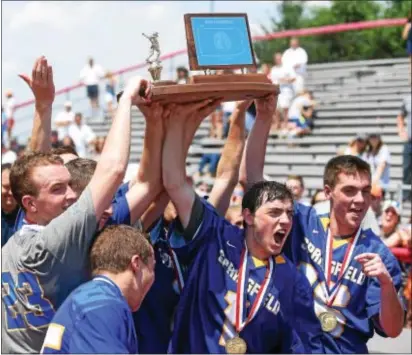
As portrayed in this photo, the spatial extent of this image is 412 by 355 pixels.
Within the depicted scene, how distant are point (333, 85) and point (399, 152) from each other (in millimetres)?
7430

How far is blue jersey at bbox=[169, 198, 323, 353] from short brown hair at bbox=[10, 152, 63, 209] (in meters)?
0.87

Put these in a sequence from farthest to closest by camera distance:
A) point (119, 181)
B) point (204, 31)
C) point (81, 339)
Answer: point (204, 31)
point (119, 181)
point (81, 339)

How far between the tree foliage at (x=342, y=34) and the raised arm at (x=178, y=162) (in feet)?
68.6

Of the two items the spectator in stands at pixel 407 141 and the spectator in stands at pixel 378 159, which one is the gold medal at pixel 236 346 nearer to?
the spectator in stands at pixel 378 159

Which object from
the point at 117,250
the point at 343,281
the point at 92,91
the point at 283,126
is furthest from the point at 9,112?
the point at 117,250

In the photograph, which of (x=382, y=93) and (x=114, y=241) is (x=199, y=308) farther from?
(x=382, y=93)

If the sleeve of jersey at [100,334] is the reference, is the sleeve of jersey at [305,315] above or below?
below

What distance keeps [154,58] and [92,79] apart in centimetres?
1920

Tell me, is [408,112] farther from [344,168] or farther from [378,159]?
[344,168]

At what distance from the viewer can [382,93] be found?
22.9 metres

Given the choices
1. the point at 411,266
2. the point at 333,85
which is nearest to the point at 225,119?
the point at 333,85

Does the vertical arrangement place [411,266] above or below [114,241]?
below

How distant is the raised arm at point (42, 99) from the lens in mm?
5324

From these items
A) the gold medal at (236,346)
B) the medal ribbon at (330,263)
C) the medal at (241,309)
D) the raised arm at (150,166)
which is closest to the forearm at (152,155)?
the raised arm at (150,166)
